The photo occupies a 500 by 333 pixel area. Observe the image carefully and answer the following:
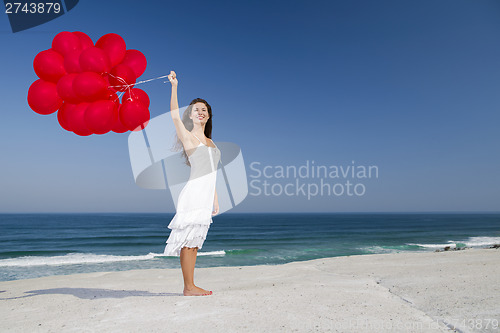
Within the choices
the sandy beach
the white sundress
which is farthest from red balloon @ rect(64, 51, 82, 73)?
the sandy beach

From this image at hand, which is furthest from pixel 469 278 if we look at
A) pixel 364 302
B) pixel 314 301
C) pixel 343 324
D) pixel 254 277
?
pixel 254 277

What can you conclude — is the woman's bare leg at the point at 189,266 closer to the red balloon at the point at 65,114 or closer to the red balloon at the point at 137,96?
the red balloon at the point at 137,96

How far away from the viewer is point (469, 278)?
5293mm

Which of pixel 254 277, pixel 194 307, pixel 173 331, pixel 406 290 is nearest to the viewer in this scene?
pixel 173 331

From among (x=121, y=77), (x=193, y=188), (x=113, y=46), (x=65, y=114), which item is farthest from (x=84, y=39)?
(x=193, y=188)

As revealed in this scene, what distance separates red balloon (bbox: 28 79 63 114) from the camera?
4.20m

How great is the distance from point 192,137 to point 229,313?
2045 millimetres

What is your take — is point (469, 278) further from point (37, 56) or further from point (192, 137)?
point (37, 56)

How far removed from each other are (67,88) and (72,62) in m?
0.34

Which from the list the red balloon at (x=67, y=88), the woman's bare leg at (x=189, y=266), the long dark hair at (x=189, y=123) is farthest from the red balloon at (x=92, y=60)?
the woman's bare leg at (x=189, y=266)

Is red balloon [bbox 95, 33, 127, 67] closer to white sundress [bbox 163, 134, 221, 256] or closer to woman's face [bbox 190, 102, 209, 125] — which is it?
woman's face [bbox 190, 102, 209, 125]

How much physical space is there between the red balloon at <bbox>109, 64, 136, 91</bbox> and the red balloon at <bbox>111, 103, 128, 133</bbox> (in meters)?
0.23

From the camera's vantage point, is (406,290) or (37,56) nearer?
(37,56)

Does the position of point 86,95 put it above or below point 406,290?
above
